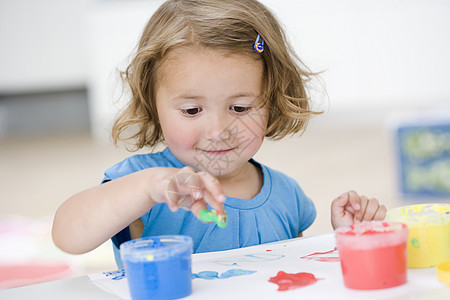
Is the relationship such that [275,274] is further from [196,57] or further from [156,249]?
[196,57]

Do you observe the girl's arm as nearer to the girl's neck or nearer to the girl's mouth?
the girl's mouth

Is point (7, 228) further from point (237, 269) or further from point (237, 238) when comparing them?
point (237, 269)

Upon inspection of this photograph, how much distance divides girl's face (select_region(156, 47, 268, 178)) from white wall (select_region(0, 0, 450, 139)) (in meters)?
2.95

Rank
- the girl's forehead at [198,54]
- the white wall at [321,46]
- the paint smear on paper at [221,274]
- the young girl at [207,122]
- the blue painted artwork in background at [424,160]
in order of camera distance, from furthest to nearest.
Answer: the white wall at [321,46]
the blue painted artwork in background at [424,160]
the girl's forehead at [198,54]
the young girl at [207,122]
the paint smear on paper at [221,274]

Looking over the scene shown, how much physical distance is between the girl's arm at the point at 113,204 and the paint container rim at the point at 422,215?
0.21 meters

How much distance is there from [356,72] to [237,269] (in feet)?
11.9

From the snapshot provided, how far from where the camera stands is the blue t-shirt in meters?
0.91

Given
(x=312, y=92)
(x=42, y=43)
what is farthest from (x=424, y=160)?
(x=42, y=43)

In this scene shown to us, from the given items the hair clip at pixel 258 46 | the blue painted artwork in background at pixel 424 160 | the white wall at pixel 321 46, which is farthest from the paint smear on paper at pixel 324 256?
the white wall at pixel 321 46

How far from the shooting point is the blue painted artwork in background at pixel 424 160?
96.2 inches

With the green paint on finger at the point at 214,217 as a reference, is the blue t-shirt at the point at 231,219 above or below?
below

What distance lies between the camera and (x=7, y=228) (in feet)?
7.79

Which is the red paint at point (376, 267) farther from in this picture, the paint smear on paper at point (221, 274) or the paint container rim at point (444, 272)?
the paint smear on paper at point (221, 274)

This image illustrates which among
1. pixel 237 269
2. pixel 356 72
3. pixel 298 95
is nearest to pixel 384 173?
pixel 356 72
